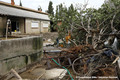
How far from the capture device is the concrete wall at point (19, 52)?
424cm

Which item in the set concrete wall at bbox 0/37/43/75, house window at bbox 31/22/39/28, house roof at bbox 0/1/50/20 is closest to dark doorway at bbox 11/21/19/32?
house roof at bbox 0/1/50/20

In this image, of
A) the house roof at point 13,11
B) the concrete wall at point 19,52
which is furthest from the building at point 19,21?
the concrete wall at point 19,52

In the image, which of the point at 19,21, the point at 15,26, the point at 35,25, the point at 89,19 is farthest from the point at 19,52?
the point at 35,25

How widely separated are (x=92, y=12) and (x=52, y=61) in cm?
393

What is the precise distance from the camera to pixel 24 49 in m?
5.05

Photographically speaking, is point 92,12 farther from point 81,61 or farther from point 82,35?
point 81,61

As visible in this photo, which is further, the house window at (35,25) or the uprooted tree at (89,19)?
the house window at (35,25)

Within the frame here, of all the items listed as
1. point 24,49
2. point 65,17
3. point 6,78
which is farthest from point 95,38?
point 6,78

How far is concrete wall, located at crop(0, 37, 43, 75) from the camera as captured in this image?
424 cm

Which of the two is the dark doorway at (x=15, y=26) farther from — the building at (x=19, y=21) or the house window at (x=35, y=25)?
the house window at (x=35, y=25)

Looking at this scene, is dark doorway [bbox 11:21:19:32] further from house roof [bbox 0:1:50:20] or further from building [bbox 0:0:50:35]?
house roof [bbox 0:1:50:20]

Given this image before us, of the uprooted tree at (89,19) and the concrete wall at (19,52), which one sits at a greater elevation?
the uprooted tree at (89,19)

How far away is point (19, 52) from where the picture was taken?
15.8ft

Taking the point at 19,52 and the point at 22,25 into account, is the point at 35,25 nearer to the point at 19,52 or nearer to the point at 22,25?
the point at 22,25
